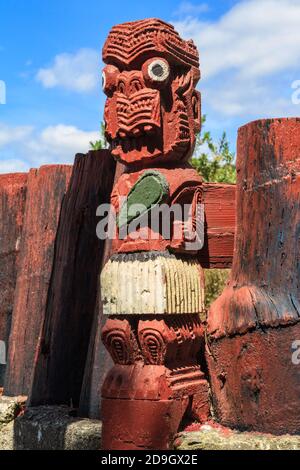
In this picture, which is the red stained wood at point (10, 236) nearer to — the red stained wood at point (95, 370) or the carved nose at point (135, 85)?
the red stained wood at point (95, 370)

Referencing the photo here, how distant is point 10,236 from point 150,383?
2.64 metres

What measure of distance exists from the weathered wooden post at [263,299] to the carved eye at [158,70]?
0.55 meters

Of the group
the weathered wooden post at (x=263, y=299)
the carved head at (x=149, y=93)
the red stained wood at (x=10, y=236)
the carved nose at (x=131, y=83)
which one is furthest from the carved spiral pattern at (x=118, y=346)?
the red stained wood at (x=10, y=236)

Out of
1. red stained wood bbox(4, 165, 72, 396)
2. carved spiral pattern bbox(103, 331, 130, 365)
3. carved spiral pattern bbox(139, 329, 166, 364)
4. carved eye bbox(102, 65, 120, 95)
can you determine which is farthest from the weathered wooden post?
red stained wood bbox(4, 165, 72, 396)

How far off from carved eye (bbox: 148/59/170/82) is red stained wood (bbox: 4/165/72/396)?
1.60 meters

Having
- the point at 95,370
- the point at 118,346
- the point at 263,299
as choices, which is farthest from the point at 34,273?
the point at 263,299

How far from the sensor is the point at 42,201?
19.5 feet

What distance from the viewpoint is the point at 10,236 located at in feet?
21.1

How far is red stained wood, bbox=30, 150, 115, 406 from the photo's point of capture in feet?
17.8

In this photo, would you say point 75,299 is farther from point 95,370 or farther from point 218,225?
point 218,225

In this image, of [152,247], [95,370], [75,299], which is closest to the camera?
[152,247]

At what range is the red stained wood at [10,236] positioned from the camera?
6406 millimetres

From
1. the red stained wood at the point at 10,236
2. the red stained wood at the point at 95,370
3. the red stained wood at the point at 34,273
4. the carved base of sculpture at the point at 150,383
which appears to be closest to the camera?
the carved base of sculpture at the point at 150,383
